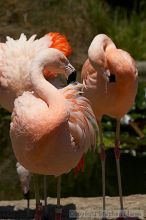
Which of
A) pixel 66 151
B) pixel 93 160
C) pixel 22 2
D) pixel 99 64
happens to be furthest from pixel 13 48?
pixel 22 2

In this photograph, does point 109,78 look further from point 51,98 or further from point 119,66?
point 51,98

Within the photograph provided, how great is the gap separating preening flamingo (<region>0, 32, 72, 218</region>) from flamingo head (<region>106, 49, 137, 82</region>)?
352mm

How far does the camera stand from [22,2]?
12250mm

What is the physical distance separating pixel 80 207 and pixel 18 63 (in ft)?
4.95

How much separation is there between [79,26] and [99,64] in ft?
24.5

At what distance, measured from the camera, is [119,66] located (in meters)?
5.20

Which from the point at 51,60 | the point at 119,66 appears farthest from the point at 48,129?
the point at 119,66

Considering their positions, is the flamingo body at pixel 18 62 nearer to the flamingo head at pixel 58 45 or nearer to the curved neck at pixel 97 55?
the flamingo head at pixel 58 45

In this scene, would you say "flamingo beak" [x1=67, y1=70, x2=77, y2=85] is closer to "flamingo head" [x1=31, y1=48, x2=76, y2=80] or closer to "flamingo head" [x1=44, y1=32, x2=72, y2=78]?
"flamingo head" [x1=31, y1=48, x2=76, y2=80]

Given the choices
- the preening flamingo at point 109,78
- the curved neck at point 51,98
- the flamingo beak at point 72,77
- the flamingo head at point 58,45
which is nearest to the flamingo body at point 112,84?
the preening flamingo at point 109,78

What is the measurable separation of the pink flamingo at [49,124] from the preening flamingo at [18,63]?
2.45ft

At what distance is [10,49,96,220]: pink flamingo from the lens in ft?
13.3

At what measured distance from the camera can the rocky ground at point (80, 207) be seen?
5.56 m

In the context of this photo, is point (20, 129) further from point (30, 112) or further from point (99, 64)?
point (99, 64)
